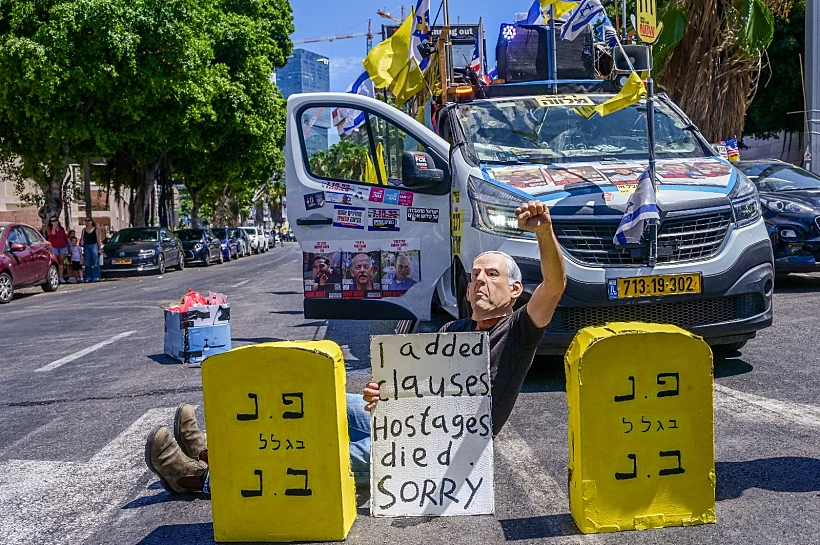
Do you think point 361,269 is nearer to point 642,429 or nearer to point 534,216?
point 534,216

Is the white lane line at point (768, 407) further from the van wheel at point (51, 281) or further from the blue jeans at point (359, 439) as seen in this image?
the van wheel at point (51, 281)

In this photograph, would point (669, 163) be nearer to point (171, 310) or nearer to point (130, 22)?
point (171, 310)

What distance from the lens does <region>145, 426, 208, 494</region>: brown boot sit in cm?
407

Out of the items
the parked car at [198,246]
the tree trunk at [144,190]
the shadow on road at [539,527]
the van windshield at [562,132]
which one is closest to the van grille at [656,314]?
the van windshield at [562,132]

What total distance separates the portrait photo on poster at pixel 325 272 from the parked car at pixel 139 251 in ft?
67.6

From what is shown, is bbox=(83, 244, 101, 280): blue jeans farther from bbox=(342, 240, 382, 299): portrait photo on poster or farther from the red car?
bbox=(342, 240, 382, 299): portrait photo on poster

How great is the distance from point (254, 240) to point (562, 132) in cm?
4711

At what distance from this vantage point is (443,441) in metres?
3.82

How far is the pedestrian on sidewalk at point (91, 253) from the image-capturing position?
2609cm

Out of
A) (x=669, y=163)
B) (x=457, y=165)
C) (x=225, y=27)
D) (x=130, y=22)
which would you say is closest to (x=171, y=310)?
(x=457, y=165)

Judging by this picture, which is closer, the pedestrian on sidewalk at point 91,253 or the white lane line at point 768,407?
the white lane line at point 768,407

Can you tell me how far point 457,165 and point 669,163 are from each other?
1.67 meters

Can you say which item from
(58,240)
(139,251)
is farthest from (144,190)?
(58,240)

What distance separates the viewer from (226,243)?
41281 millimetres
